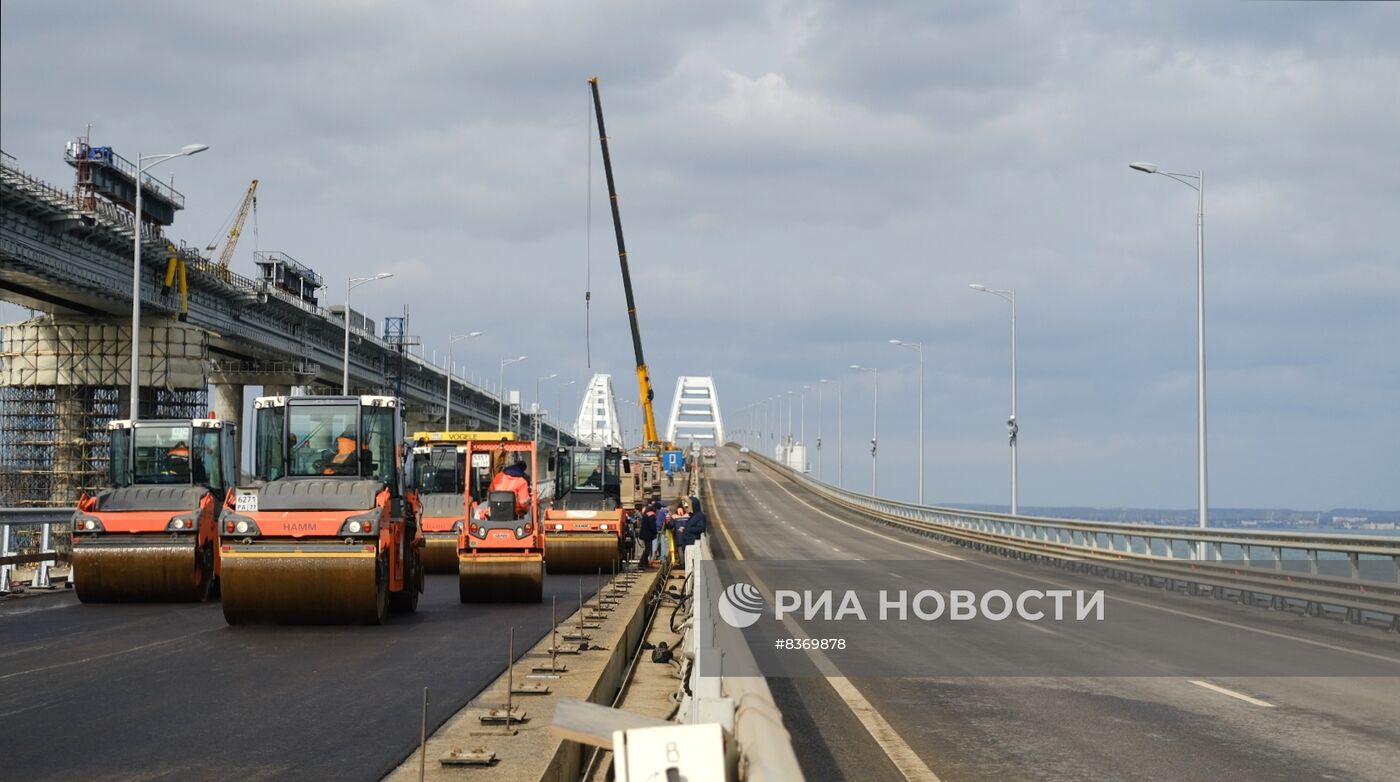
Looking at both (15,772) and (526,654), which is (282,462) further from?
(15,772)

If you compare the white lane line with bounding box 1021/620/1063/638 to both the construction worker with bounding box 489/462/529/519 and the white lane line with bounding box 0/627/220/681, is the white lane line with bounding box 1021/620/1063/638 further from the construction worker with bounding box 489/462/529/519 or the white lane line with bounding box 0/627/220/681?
the white lane line with bounding box 0/627/220/681

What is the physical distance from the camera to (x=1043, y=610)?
2367 centimetres

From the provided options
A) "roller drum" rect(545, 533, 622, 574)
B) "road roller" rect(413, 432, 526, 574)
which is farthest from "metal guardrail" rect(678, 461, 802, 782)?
"roller drum" rect(545, 533, 622, 574)

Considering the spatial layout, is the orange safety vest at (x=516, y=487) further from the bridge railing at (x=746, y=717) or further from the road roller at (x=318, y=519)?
the bridge railing at (x=746, y=717)

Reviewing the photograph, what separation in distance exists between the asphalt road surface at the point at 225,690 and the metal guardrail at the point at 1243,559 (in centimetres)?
1257

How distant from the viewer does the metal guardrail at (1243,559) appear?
21.7 m

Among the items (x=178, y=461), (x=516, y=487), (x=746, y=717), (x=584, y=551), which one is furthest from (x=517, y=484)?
(x=746, y=717)

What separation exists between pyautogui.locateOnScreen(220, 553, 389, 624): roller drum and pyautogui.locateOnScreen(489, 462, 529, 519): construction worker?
5856 mm

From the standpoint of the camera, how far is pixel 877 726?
35.6 ft

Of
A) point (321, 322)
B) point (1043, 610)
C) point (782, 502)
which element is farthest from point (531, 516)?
point (782, 502)

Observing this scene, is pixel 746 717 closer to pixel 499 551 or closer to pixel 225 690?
pixel 225 690

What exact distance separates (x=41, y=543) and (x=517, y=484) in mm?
8753

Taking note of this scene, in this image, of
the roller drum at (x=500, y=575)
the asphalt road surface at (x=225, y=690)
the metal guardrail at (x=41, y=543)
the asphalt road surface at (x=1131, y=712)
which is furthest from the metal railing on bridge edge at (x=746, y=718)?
the metal guardrail at (x=41, y=543)

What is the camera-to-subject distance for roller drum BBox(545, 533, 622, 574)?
3209 centimetres
